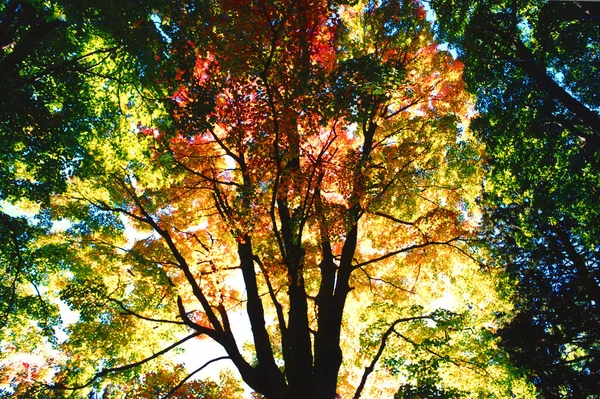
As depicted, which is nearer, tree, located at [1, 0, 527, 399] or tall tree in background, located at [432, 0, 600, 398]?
tree, located at [1, 0, 527, 399]

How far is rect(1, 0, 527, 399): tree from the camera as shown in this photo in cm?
606

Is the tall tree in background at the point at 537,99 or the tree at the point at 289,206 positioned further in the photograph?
the tall tree in background at the point at 537,99

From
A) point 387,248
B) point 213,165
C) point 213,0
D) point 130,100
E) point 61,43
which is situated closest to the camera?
point 213,0

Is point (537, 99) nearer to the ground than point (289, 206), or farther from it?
farther from it

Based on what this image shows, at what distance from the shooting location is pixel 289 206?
310 inches

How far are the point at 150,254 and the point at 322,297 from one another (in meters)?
4.85

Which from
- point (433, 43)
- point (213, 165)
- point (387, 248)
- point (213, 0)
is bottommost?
point (387, 248)

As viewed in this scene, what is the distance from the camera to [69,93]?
23.9 ft

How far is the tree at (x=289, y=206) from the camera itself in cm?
606

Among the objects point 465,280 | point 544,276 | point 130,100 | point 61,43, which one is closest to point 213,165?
point 130,100

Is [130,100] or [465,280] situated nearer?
[130,100]

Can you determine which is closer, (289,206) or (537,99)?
(289,206)

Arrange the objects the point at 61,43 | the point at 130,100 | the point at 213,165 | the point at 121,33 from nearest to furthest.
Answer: the point at 121,33 < the point at 61,43 < the point at 130,100 < the point at 213,165

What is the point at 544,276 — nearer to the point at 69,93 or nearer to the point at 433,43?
the point at 433,43
